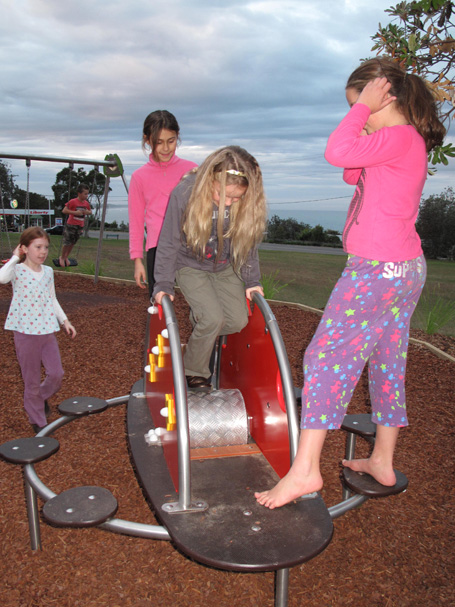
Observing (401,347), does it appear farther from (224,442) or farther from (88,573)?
(88,573)

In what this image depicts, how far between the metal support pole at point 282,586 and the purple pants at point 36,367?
175 centimetres

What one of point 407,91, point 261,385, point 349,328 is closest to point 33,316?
point 261,385

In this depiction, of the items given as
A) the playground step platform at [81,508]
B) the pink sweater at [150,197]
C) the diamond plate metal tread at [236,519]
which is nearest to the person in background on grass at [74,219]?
the pink sweater at [150,197]

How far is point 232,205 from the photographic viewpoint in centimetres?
233

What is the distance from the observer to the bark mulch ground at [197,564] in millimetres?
1866

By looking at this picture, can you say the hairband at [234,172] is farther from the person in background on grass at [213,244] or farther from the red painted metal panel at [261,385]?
the red painted metal panel at [261,385]

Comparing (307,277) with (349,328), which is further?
(307,277)

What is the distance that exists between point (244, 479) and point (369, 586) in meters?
0.60

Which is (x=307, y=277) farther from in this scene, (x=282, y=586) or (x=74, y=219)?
(x=282, y=586)

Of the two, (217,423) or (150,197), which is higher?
(150,197)

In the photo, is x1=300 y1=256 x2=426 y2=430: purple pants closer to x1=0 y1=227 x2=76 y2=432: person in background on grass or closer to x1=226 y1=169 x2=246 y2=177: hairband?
x1=226 y1=169 x2=246 y2=177: hairband

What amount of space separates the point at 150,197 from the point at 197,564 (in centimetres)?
203

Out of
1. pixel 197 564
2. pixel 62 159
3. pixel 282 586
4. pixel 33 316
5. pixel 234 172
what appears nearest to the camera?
pixel 282 586

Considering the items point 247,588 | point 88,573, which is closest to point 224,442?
point 247,588
